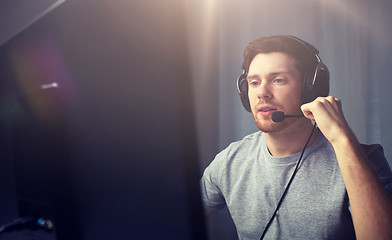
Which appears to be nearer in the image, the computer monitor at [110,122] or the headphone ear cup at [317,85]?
the computer monitor at [110,122]

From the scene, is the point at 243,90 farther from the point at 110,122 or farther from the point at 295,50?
the point at 110,122

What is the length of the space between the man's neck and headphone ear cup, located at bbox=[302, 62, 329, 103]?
8 cm

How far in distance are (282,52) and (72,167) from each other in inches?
23.8

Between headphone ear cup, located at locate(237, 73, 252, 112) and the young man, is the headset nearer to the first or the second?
the young man

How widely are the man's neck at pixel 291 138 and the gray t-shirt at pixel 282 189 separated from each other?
0.02m

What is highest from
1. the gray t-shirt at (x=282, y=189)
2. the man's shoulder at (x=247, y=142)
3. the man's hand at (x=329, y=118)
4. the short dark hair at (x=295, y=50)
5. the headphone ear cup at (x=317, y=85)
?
the short dark hair at (x=295, y=50)

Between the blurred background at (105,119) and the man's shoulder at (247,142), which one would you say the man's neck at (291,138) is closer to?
the man's shoulder at (247,142)

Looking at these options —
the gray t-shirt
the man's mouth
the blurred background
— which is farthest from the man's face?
the blurred background

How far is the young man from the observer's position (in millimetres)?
603

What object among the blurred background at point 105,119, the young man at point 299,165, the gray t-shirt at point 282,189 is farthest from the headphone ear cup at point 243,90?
the blurred background at point 105,119

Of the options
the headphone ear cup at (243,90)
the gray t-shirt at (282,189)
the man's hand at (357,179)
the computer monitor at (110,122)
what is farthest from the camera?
the headphone ear cup at (243,90)

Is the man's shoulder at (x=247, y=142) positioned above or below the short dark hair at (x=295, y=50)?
below

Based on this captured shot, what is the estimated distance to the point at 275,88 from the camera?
733mm

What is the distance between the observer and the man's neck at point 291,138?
2.46 feet
